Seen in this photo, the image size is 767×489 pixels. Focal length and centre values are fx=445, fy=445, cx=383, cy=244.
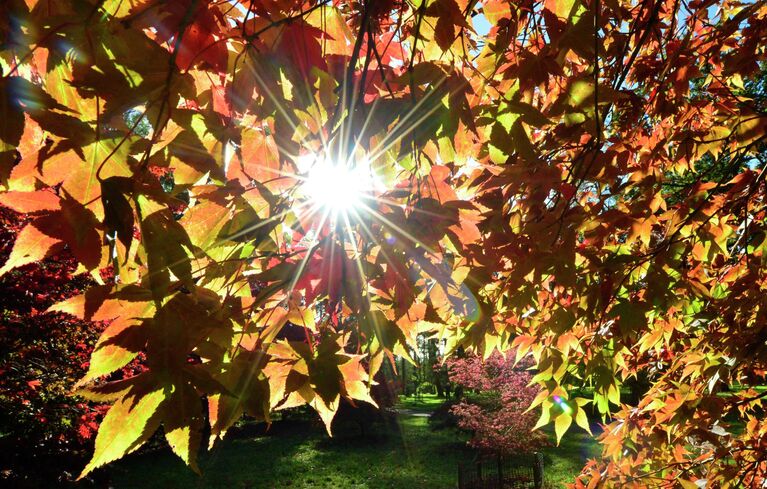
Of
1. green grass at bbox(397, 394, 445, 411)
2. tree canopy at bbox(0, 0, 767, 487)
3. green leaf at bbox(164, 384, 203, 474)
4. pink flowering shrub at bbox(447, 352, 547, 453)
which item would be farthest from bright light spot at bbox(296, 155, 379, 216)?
green grass at bbox(397, 394, 445, 411)

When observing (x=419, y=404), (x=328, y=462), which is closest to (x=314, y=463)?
(x=328, y=462)

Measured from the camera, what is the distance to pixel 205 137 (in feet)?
4.12

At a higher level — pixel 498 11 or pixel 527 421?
pixel 498 11

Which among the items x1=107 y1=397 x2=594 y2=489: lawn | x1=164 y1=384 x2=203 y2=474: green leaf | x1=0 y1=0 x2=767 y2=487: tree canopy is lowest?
x1=107 y1=397 x2=594 y2=489: lawn

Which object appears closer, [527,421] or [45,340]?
[45,340]

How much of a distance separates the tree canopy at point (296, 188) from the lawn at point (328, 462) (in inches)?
377

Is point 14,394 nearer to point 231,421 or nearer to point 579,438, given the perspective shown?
point 231,421

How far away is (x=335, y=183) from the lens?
4.28 feet

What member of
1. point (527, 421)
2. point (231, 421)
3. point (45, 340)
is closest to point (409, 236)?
point (231, 421)

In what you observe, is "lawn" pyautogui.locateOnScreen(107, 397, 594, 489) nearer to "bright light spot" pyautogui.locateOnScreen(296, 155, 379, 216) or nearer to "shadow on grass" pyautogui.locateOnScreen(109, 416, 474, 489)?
"shadow on grass" pyautogui.locateOnScreen(109, 416, 474, 489)

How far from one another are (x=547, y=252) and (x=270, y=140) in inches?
40.7

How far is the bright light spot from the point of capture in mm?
1279

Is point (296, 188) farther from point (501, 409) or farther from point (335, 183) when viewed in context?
point (501, 409)

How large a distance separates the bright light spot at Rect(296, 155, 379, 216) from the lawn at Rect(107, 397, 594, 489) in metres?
9.93
